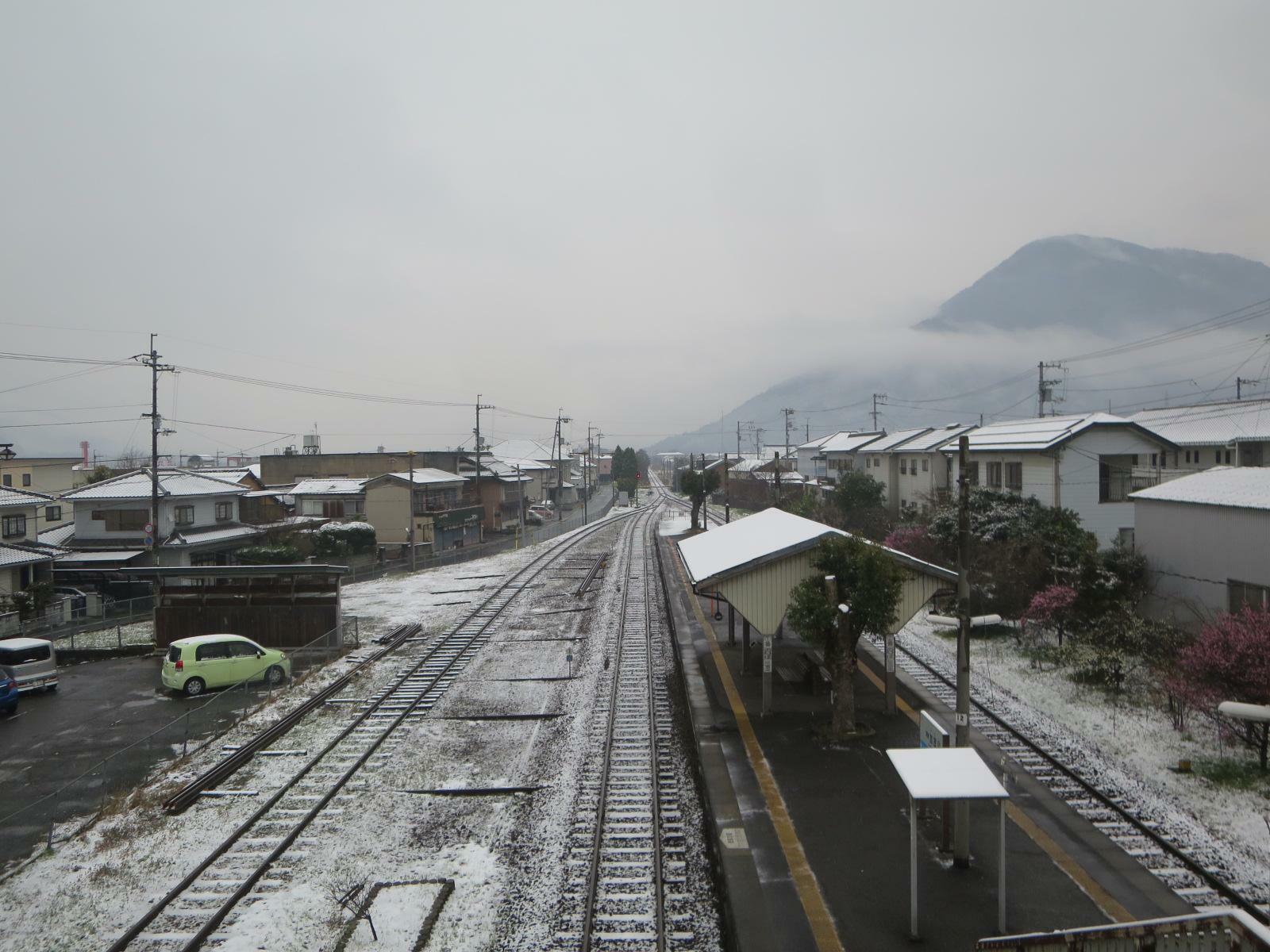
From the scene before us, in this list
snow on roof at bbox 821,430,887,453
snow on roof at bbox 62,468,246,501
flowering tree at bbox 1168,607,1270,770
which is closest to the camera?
flowering tree at bbox 1168,607,1270,770

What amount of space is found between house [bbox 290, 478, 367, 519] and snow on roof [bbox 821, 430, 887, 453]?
3329 centimetres

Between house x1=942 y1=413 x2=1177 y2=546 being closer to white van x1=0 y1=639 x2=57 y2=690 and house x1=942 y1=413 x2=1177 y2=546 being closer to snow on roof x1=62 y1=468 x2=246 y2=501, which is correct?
white van x1=0 y1=639 x2=57 y2=690

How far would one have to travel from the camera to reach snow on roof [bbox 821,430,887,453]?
192 feet

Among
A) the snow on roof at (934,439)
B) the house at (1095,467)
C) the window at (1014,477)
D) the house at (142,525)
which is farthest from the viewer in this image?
the snow on roof at (934,439)

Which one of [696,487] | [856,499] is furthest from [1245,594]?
[696,487]

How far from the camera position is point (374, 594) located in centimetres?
3119

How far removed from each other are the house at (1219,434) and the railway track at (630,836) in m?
27.4

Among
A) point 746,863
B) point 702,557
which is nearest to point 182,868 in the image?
point 746,863

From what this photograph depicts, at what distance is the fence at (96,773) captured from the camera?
1062cm

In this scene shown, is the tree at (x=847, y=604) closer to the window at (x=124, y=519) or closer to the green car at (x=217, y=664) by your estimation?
the green car at (x=217, y=664)

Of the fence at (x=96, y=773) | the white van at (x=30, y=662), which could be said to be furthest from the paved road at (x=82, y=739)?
the white van at (x=30, y=662)

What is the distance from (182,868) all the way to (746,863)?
21.8ft

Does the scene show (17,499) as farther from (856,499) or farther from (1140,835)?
(856,499)

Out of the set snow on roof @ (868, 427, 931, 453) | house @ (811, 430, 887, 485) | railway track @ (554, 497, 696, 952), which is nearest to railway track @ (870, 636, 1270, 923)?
railway track @ (554, 497, 696, 952)
